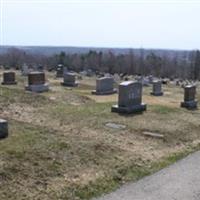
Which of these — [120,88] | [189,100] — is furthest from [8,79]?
[189,100]

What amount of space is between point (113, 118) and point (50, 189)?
8458 mm

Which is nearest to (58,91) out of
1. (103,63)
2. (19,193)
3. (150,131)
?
(150,131)

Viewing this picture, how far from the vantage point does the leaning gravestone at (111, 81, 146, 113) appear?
1947 centimetres

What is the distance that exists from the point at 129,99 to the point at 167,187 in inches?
373

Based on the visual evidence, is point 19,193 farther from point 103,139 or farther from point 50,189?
point 103,139

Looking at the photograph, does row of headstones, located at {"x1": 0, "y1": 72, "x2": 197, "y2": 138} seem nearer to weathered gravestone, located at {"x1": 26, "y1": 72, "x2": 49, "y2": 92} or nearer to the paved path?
weathered gravestone, located at {"x1": 26, "y1": 72, "x2": 49, "y2": 92}

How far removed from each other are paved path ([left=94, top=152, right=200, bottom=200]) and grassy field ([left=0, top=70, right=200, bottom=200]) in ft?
1.05

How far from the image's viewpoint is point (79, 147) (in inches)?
500

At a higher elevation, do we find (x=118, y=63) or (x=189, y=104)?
(x=189, y=104)

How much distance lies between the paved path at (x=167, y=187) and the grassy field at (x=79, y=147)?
1.05 feet

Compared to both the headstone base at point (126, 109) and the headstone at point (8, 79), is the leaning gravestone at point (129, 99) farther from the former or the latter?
the headstone at point (8, 79)

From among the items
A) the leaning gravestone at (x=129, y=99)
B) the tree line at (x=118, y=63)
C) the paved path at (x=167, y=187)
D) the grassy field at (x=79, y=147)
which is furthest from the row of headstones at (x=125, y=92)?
the tree line at (x=118, y=63)

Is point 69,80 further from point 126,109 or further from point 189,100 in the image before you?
point 126,109

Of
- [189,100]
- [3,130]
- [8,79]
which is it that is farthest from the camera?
[8,79]
